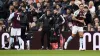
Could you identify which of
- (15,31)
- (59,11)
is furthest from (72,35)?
(15,31)

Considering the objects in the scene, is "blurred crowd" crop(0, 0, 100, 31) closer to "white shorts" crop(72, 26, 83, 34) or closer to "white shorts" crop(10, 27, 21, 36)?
"white shorts" crop(10, 27, 21, 36)

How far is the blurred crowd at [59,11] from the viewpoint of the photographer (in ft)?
61.7

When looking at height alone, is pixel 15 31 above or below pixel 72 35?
above

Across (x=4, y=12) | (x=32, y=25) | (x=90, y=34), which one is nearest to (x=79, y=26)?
(x=90, y=34)

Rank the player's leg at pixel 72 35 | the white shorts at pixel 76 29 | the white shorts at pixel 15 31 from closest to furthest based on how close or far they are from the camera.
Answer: the white shorts at pixel 76 29 → the player's leg at pixel 72 35 → the white shorts at pixel 15 31

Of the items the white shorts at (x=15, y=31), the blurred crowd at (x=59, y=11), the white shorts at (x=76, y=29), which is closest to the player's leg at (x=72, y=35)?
the white shorts at (x=76, y=29)

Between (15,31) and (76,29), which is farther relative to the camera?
(15,31)

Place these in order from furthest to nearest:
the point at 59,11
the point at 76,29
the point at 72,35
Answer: the point at 59,11 → the point at 72,35 → the point at 76,29

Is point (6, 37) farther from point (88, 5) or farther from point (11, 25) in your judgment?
point (88, 5)

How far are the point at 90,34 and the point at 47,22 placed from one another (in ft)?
6.82

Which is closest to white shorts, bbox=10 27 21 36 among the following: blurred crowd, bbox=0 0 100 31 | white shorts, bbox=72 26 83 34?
blurred crowd, bbox=0 0 100 31

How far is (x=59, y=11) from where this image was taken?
19344 millimetres

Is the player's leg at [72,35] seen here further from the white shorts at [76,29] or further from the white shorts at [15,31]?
the white shorts at [15,31]

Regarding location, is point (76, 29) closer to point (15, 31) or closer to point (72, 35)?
point (72, 35)
